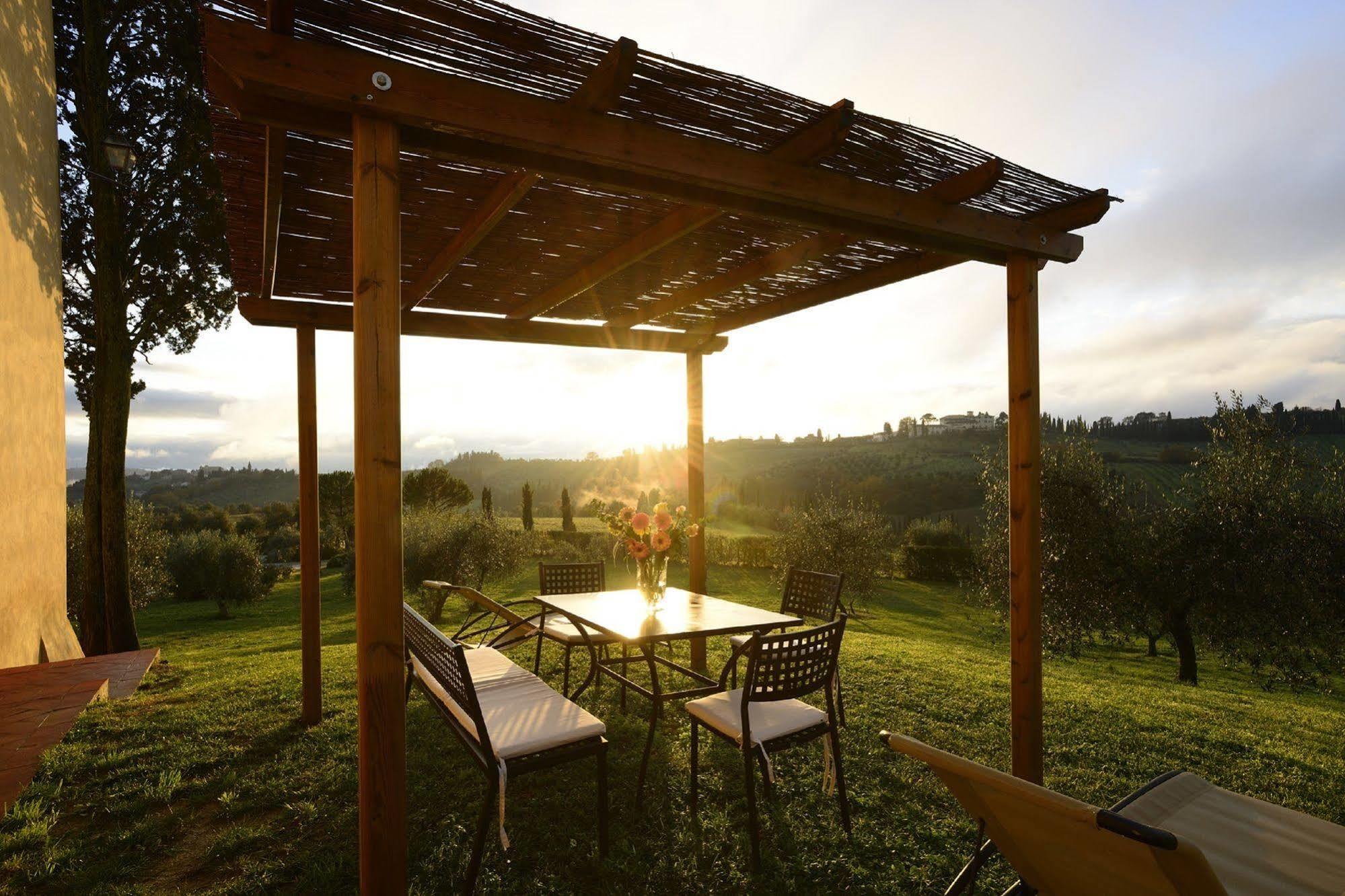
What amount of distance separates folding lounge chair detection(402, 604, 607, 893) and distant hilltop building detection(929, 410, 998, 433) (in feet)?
119

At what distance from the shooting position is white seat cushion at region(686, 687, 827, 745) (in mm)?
2803

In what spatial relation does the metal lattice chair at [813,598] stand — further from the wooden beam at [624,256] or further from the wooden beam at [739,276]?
the wooden beam at [624,256]

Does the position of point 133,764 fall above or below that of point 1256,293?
below

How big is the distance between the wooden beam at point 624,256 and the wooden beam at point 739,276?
677 mm

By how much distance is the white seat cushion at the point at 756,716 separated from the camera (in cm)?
280

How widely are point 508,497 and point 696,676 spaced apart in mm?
37736

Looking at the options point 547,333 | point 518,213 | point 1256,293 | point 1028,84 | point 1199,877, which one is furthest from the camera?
point 1256,293

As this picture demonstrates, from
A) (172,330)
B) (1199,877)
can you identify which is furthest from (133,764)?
(172,330)

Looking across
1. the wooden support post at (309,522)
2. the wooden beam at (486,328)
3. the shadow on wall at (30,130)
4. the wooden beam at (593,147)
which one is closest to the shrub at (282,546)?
the shadow on wall at (30,130)

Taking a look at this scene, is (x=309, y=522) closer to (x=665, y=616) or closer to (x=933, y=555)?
(x=665, y=616)

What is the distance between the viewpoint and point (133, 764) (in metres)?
3.76

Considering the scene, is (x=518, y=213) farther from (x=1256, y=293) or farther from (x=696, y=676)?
(x=1256, y=293)

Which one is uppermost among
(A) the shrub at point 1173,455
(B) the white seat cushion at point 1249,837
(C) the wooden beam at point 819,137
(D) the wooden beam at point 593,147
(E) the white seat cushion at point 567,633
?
(C) the wooden beam at point 819,137

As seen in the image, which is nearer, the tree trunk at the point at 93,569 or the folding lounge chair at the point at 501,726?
the folding lounge chair at the point at 501,726
